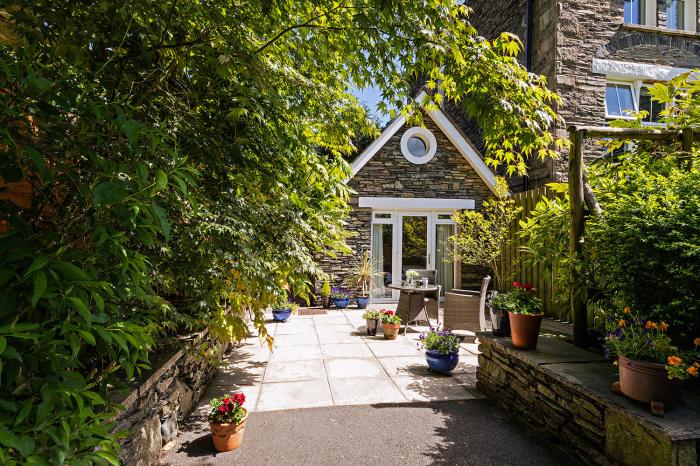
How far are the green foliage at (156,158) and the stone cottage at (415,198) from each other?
5.32 meters

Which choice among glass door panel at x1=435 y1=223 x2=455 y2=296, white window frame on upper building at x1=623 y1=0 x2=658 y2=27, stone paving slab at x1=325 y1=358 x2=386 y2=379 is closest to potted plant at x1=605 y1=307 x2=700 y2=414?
stone paving slab at x1=325 y1=358 x2=386 y2=379

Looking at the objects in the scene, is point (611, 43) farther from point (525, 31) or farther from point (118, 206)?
point (118, 206)

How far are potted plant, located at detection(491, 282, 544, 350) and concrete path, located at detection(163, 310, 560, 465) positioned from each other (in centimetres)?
78

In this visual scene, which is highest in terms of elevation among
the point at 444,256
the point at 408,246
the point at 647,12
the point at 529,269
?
the point at 647,12

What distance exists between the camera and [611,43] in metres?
8.28

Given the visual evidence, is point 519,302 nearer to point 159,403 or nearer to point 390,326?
point 390,326

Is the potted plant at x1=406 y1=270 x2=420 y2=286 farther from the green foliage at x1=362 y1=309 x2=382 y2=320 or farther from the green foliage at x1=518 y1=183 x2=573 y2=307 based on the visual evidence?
the green foliage at x1=518 y1=183 x2=573 y2=307

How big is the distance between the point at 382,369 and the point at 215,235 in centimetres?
314

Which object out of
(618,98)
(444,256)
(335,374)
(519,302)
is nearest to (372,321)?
(335,374)

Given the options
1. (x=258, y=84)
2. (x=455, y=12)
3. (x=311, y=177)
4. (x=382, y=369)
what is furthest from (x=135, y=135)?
(x=382, y=369)

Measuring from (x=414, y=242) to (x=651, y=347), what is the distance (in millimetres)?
7072

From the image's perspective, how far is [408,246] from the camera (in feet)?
30.3

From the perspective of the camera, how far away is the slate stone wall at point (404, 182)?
8891 mm

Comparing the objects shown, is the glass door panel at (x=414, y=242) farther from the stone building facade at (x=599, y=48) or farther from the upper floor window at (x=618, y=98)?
the upper floor window at (x=618, y=98)
